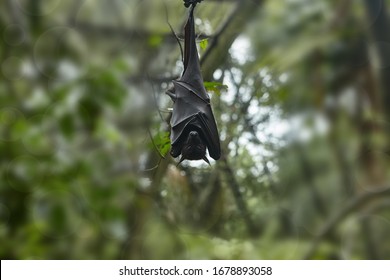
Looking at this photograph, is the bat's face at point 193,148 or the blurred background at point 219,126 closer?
the bat's face at point 193,148

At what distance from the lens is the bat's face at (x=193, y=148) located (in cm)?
120

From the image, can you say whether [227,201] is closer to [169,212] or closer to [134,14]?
[169,212]

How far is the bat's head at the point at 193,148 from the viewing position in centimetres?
120

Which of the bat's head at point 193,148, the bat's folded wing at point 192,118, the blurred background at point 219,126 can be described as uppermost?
the blurred background at point 219,126

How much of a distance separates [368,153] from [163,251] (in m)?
1.27

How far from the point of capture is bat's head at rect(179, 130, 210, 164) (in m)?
1.20

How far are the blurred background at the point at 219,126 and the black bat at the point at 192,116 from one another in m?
0.07

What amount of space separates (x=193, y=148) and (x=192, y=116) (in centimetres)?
11

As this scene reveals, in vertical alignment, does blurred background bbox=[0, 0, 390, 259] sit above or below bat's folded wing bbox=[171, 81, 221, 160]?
above

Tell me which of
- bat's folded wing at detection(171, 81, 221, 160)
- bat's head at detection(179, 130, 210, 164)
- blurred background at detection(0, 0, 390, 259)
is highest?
blurred background at detection(0, 0, 390, 259)

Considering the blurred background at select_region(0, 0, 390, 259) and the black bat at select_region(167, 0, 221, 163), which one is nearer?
the black bat at select_region(167, 0, 221, 163)

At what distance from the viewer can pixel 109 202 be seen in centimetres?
194

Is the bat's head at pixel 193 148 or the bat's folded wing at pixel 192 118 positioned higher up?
the bat's folded wing at pixel 192 118

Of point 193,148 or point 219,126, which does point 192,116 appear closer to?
point 193,148
